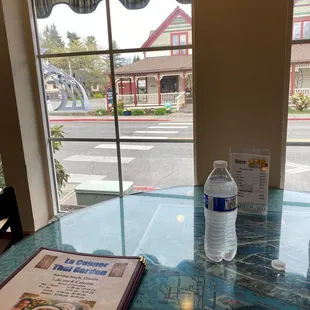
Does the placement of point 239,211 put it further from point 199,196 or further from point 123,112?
point 123,112

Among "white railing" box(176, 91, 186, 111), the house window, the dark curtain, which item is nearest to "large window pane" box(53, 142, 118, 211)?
"white railing" box(176, 91, 186, 111)

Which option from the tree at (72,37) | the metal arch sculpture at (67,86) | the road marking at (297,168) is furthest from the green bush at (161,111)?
the road marking at (297,168)

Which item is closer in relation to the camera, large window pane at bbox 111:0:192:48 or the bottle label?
the bottle label

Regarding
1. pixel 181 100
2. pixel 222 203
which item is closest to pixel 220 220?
pixel 222 203

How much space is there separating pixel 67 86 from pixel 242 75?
55.9 inches

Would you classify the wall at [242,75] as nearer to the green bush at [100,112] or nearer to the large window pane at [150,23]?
the large window pane at [150,23]

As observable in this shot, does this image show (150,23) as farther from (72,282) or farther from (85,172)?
(72,282)

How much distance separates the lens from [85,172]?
265cm

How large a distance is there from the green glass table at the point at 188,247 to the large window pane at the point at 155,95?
787 mm

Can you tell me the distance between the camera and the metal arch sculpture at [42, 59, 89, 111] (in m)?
2.47

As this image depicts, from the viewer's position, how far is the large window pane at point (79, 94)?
2.38 metres

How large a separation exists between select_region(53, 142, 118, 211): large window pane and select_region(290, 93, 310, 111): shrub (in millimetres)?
1293

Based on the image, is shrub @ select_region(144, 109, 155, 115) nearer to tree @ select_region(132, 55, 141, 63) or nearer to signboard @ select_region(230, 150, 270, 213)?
tree @ select_region(132, 55, 141, 63)

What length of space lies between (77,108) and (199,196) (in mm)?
1394
